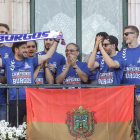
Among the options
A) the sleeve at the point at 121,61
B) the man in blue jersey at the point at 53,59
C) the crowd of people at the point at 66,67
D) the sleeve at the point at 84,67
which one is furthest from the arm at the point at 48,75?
the sleeve at the point at 121,61

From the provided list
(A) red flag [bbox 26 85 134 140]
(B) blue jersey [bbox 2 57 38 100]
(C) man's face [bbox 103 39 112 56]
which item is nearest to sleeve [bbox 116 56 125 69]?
(C) man's face [bbox 103 39 112 56]

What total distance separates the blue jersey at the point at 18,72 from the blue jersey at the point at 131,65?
75.2 inches

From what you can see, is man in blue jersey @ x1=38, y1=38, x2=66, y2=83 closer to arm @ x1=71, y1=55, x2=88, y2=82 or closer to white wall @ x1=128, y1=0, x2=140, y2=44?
arm @ x1=71, y1=55, x2=88, y2=82

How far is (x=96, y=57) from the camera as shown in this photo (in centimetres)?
1071

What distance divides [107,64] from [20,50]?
1.78 m

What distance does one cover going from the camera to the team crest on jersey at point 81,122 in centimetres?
923

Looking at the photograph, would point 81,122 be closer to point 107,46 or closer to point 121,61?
point 121,61

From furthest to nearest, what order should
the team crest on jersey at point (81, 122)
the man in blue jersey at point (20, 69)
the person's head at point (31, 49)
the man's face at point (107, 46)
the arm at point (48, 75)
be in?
the person's head at point (31, 49), the man's face at point (107, 46), the arm at point (48, 75), the man in blue jersey at point (20, 69), the team crest on jersey at point (81, 122)

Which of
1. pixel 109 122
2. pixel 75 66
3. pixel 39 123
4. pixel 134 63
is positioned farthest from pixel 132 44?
pixel 39 123

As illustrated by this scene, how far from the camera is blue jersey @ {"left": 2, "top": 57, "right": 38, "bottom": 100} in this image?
9680mm

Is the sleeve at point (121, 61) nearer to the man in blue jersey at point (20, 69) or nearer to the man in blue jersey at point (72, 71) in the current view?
the man in blue jersey at point (72, 71)

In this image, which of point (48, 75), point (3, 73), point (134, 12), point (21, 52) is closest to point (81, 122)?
point (48, 75)

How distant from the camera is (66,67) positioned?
10391mm

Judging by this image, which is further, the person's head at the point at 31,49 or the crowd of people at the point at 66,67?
the person's head at the point at 31,49
